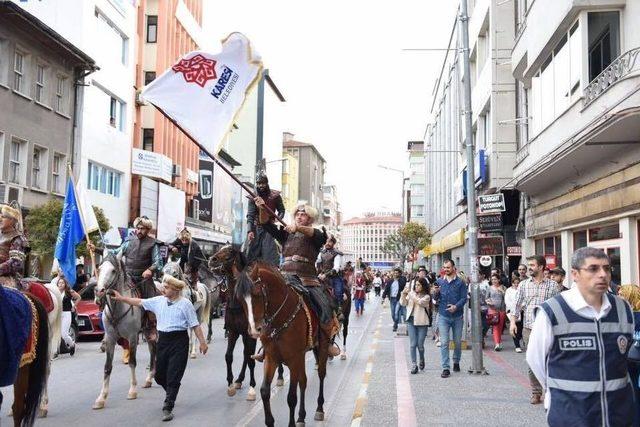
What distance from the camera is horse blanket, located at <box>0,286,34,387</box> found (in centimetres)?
603

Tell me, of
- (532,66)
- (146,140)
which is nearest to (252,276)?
(532,66)

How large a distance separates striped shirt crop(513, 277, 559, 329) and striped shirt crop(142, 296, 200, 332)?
4853mm

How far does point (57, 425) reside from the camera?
8.35m

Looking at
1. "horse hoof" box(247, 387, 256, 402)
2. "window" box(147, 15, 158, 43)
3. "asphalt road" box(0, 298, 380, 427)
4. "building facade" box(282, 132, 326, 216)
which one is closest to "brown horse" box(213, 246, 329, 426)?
"asphalt road" box(0, 298, 380, 427)

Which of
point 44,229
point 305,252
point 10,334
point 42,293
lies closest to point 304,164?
point 44,229

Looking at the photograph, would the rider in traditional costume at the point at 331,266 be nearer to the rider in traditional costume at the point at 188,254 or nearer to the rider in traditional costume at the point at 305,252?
the rider in traditional costume at the point at 188,254

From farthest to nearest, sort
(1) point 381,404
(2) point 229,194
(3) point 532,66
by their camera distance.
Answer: (2) point 229,194 < (3) point 532,66 < (1) point 381,404

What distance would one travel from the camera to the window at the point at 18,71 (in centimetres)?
2595

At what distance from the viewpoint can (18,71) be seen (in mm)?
26250

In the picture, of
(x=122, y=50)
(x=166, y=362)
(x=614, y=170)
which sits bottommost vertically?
(x=166, y=362)

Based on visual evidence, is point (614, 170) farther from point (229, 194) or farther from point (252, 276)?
point (229, 194)

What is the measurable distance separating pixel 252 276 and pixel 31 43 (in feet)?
75.9

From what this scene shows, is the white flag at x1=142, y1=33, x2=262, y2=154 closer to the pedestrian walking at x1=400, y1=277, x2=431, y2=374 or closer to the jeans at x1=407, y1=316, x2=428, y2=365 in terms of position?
the pedestrian walking at x1=400, y1=277, x2=431, y2=374

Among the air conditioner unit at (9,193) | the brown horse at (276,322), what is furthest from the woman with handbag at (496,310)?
the air conditioner unit at (9,193)
